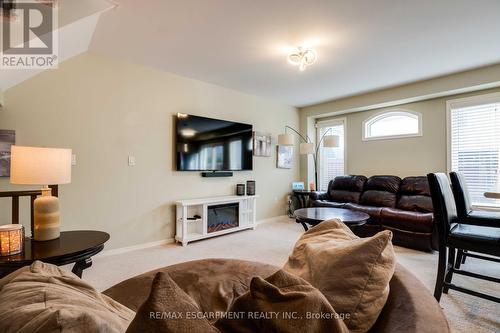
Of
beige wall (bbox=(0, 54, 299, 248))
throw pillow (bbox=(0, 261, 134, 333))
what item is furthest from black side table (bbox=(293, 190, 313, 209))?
throw pillow (bbox=(0, 261, 134, 333))

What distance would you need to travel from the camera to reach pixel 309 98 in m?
5.16

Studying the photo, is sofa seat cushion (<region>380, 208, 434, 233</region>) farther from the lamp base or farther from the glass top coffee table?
the lamp base

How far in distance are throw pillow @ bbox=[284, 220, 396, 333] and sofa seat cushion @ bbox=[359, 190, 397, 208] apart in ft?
12.3

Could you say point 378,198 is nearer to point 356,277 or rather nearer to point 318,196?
point 318,196

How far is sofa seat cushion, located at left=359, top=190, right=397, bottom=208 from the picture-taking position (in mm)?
4149

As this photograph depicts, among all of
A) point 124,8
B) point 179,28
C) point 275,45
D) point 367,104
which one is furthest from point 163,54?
point 367,104

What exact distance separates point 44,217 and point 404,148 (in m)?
5.19

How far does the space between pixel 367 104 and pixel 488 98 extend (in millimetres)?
1687

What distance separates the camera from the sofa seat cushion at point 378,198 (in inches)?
163

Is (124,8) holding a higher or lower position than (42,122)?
higher

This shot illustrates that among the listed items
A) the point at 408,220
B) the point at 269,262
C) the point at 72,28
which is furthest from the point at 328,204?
the point at 72,28

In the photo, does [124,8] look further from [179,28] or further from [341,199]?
[341,199]

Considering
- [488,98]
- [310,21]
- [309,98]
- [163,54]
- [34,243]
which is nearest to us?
[34,243]

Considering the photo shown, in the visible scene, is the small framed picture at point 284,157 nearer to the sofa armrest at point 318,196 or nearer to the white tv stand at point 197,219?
the sofa armrest at point 318,196
